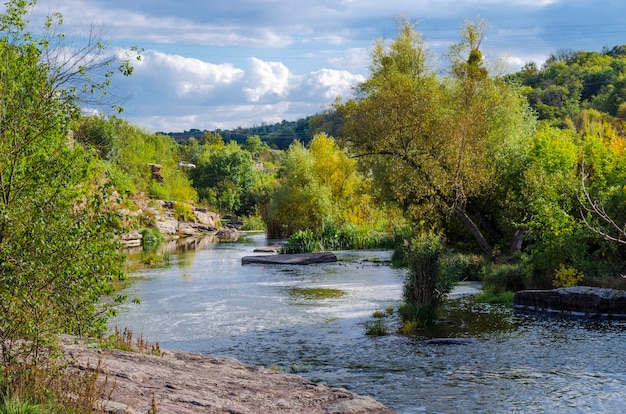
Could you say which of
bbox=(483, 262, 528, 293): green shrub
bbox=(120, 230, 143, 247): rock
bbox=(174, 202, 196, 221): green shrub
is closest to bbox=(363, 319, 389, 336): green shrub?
bbox=(483, 262, 528, 293): green shrub

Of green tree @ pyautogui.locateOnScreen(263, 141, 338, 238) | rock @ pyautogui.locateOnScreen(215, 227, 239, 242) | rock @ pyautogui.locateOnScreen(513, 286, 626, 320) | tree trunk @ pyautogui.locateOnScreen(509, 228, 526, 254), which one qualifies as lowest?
rock @ pyautogui.locateOnScreen(215, 227, 239, 242)

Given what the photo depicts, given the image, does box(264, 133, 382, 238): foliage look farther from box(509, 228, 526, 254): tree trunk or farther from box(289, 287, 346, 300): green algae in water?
→ box(289, 287, 346, 300): green algae in water

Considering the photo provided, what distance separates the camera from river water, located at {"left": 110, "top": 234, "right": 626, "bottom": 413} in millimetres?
10641

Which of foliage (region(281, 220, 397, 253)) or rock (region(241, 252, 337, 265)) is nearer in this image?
rock (region(241, 252, 337, 265))

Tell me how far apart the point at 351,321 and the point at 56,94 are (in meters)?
9.87

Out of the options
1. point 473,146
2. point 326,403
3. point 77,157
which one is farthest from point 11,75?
point 473,146

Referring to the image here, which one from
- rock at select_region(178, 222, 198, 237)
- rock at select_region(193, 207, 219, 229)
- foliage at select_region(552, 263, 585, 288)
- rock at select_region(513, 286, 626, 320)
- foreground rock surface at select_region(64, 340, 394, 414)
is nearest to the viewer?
foreground rock surface at select_region(64, 340, 394, 414)

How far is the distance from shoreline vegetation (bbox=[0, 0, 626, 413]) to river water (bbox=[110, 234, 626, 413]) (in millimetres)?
1466

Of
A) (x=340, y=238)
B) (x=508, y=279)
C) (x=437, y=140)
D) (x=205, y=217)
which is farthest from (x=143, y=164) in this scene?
(x=508, y=279)

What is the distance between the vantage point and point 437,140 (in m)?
25.0

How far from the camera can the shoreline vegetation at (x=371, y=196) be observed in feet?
24.7

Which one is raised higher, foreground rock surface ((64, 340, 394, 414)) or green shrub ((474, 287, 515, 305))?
foreground rock surface ((64, 340, 394, 414))

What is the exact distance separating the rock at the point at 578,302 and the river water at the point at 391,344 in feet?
2.38

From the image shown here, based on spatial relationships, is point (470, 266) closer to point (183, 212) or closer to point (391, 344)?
point (391, 344)
